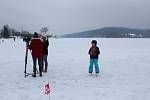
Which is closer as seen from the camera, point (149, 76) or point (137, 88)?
point (137, 88)

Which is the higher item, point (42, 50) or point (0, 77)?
point (42, 50)

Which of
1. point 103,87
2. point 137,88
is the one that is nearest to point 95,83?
point 103,87

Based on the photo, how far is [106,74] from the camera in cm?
1492

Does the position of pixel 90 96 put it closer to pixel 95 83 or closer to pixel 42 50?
pixel 95 83

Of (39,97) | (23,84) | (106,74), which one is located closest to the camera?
(39,97)

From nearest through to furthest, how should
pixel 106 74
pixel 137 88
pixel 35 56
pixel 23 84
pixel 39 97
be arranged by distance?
1. pixel 39 97
2. pixel 137 88
3. pixel 23 84
4. pixel 35 56
5. pixel 106 74

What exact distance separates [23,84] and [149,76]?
529 cm

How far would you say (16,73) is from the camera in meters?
15.3

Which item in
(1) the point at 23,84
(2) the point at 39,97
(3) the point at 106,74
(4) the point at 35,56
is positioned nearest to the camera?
(2) the point at 39,97

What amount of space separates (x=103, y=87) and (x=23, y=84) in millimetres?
2885

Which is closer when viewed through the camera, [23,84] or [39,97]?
[39,97]

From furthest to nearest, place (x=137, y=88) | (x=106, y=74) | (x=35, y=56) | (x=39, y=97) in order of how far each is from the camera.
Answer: (x=106, y=74) < (x=35, y=56) < (x=137, y=88) < (x=39, y=97)

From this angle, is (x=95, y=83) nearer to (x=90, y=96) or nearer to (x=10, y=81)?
(x=90, y=96)

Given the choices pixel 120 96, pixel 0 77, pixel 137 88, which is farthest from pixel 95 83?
pixel 0 77
